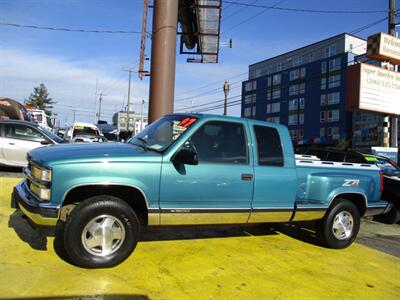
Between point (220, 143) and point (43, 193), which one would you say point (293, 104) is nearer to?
point (220, 143)

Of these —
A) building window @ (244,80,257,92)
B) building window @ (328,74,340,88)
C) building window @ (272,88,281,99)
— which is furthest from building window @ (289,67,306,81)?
building window @ (244,80,257,92)

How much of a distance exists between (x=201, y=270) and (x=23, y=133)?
319 inches

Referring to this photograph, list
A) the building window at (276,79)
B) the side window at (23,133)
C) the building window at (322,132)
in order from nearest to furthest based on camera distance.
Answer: the side window at (23,133), the building window at (322,132), the building window at (276,79)

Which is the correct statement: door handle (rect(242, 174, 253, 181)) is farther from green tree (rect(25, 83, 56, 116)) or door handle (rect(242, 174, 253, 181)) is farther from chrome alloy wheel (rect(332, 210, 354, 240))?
green tree (rect(25, 83, 56, 116))

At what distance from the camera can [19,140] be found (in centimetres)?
1070

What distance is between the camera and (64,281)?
13.1ft

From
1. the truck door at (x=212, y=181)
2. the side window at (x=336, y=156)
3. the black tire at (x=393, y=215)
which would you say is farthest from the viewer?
the side window at (x=336, y=156)

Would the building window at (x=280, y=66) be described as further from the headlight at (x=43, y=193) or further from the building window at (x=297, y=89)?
the headlight at (x=43, y=193)

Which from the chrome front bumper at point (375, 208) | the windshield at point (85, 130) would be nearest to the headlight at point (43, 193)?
the chrome front bumper at point (375, 208)

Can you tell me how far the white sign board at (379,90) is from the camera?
13766 millimetres

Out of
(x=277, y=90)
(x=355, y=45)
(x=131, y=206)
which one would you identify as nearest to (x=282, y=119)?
(x=277, y=90)

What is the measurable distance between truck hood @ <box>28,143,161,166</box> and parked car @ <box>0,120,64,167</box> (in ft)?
20.4

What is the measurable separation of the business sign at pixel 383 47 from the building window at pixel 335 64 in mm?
51342

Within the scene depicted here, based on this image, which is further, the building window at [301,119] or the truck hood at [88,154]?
the building window at [301,119]
